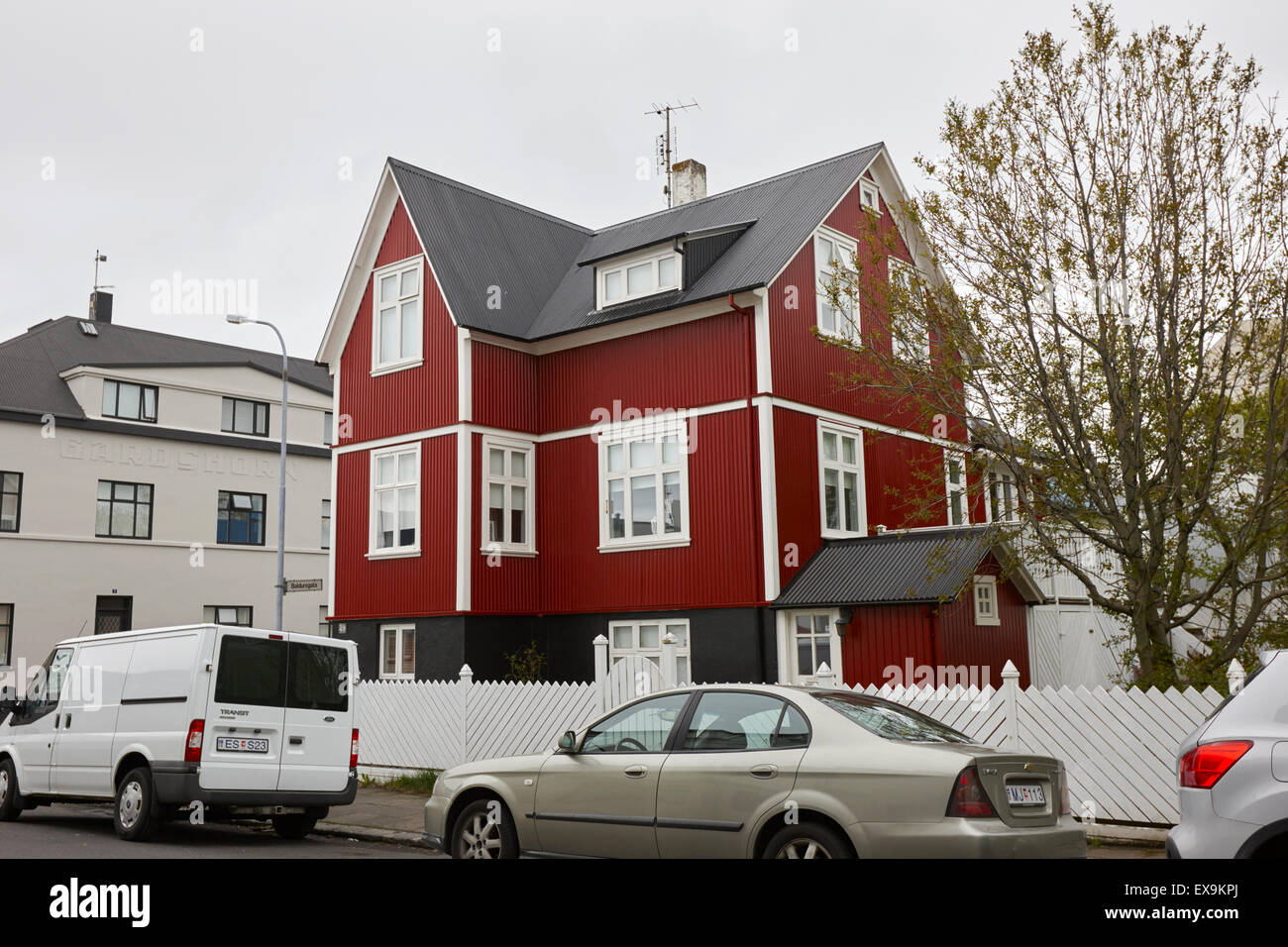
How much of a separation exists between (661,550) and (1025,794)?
12.6m

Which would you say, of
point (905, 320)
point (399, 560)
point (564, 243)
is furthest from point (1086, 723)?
point (564, 243)

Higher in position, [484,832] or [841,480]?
[841,480]

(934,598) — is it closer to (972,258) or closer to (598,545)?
(972,258)

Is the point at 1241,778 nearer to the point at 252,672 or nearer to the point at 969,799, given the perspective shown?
the point at 969,799

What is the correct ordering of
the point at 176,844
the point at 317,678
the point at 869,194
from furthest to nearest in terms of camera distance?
the point at 869,194 → the point at 317,678 → the point at 176,844

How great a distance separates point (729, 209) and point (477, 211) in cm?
509

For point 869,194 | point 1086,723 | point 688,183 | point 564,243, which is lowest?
point 1086,723

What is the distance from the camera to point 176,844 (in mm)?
11391

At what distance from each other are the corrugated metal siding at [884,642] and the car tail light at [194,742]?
29.8ft

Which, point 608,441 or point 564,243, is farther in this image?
point 564,243

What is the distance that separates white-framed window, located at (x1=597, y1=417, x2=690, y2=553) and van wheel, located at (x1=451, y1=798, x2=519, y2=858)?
34.9 ft

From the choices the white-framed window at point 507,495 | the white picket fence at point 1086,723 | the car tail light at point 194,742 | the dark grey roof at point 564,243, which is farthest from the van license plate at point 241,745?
the dark grey roof at point 564,243

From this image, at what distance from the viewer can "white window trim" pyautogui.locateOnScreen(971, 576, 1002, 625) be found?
1770 centimetres
